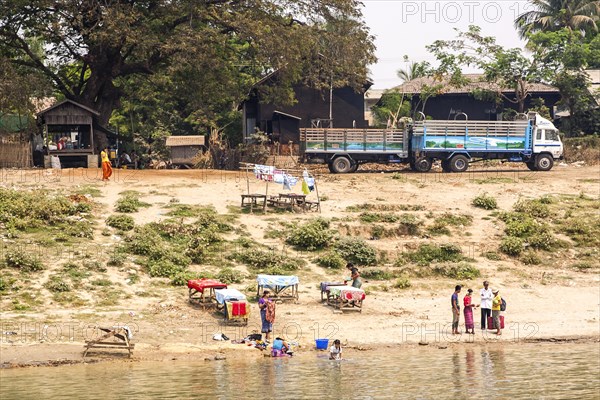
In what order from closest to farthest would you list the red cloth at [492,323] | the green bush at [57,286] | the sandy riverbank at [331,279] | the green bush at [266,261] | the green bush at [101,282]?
the sandy riverbank at [331,279] < the red cloth at [492,323] < the green bush at [57,286] < the green bush at [101,282] < the green bush at [266,261]

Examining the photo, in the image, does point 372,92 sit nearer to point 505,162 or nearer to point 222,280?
point 505,162

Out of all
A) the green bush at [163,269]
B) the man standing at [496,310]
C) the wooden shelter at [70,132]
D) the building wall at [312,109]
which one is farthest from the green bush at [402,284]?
the building wall at [312,109]

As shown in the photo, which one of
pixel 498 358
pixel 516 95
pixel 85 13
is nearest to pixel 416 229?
pixel 498 358

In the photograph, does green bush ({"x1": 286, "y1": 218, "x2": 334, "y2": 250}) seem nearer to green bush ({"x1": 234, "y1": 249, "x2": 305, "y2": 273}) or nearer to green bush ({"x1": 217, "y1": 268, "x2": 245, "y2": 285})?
green bush ({"x1": 234, "y1": 249, "x2": 305, "y2": 273})

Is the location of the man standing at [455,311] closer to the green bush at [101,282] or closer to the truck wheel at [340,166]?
the green bush at [101,282]

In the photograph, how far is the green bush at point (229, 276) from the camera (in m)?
32.8

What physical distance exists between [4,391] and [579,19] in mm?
65593

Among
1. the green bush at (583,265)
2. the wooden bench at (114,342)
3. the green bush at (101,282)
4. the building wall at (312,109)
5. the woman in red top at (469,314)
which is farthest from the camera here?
the building wall at (312,109)

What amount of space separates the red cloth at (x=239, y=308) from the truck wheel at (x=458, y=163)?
79.7ft

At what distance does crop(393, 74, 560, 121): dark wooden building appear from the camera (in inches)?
2623

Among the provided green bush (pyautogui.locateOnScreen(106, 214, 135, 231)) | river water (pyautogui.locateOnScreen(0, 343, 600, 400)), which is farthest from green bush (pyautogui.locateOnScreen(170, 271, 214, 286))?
river water (pyautogui.locateOnScreen(0, 343, 600, 400))

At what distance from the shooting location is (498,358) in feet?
91.6

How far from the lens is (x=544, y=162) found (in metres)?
52.3

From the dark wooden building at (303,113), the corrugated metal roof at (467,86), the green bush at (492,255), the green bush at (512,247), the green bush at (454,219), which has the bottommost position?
the green bush at (492,255)
